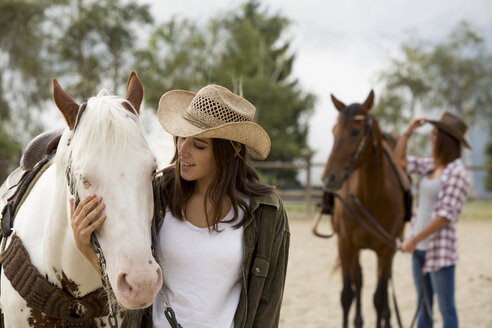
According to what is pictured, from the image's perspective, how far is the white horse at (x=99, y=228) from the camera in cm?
137

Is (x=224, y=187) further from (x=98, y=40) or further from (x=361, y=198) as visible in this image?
(x=98, y=40)

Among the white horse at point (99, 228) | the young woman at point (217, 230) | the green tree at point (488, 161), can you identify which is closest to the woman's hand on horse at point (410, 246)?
the young woman at point (217, 230)

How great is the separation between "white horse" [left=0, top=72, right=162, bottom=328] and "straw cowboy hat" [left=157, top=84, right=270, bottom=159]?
0.50 feet

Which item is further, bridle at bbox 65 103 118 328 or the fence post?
the fence post

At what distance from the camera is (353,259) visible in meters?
4.10

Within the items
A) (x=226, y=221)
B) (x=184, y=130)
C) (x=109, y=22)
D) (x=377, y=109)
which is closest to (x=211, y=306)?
(x=226, y=221)

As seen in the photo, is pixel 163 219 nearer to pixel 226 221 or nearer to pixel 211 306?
pixel 226 221

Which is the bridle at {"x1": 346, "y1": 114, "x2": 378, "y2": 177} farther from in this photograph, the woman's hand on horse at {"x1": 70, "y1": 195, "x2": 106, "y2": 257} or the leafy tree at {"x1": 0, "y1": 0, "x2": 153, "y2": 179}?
the leafy tree at {"x1": 0, "y1": 0, "x2": 153, "y2": 179}

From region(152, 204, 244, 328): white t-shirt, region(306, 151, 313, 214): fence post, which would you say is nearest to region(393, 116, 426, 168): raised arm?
region(152, 204, 244, 328): white t-shirt

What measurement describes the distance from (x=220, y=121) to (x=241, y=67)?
878 inches

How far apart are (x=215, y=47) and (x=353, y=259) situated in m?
23.0

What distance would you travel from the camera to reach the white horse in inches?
53.7

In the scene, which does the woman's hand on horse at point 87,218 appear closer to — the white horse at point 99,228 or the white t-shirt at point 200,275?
the white horse at point 99,228

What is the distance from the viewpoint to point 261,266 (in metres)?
1.61
